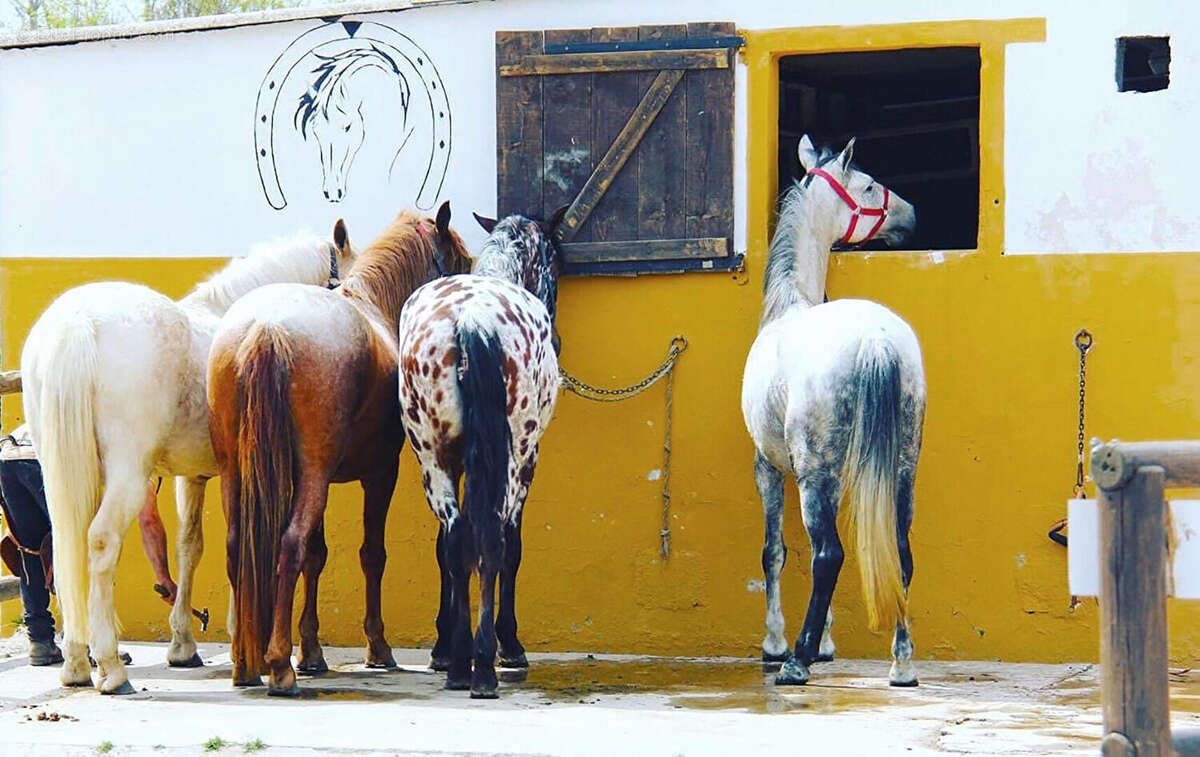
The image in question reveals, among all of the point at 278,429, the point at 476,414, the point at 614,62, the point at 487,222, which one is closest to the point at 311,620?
the point at 278,429

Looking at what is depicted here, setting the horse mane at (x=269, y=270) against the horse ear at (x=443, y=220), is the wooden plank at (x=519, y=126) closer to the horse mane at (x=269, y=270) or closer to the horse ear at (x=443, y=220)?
the horse ear at (x=443, y=220)

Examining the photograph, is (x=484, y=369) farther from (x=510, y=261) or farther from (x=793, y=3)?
(x=793, y=3)

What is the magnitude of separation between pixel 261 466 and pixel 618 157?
2506mm

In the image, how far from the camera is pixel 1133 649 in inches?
151

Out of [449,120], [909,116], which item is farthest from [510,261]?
[909,116]

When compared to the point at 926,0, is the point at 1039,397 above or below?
below

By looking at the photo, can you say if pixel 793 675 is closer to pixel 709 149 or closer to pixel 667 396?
pixel 667 396

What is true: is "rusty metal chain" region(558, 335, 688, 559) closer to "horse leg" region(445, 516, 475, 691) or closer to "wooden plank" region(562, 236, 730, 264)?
"wooden plank" region(562, 236, 730, 264)

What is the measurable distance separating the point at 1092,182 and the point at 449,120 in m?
3.07

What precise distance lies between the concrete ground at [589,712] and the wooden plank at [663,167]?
2.08 m

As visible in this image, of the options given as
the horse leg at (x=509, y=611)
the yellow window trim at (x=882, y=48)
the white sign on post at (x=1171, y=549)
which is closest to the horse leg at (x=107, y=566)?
the horse leg at (x=509, y=611)

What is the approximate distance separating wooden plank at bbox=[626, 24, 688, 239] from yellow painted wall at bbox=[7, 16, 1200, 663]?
0.89ft

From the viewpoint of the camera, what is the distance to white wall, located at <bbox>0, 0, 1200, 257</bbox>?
7254 millimetres

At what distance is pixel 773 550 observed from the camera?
7.18 meters
